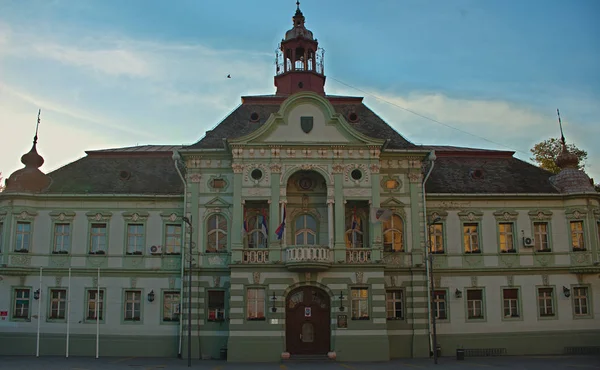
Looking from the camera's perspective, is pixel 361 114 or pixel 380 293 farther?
pixel 361 114

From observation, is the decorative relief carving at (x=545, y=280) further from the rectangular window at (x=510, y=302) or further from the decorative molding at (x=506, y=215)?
the decorative molding at (x=506, y=215)

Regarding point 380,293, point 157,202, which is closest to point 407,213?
point 380,293

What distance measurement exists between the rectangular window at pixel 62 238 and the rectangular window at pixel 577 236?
91.2 feet

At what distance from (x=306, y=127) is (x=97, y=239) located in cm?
1304

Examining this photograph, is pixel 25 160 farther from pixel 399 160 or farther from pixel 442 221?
pixel 442 221

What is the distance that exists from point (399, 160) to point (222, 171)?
962 cm

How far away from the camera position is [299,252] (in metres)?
33.1

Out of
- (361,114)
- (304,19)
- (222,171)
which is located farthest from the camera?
(304,19)

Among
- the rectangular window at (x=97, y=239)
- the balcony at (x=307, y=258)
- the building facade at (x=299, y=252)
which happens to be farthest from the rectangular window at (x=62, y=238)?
the balcony at (x=307, y=258)

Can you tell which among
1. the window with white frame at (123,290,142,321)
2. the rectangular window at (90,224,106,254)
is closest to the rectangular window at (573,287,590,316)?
the window with white frame at (123,290,142,321)

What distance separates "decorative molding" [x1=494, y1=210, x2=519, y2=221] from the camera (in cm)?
3806

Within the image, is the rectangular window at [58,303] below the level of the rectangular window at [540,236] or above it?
below

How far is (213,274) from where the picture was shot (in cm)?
3584

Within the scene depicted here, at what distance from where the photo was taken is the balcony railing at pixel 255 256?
33.9 m
